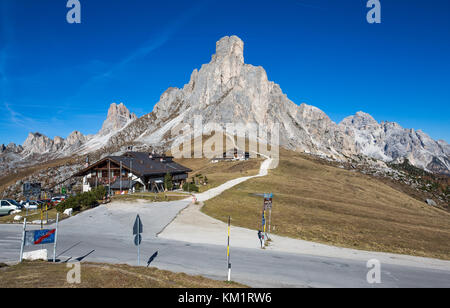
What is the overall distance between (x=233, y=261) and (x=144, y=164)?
45.3 meters

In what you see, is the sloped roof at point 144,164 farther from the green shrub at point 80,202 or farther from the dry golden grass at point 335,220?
the dry golden grass at point 335,220

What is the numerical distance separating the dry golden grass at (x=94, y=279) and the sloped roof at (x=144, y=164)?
41.0 meters

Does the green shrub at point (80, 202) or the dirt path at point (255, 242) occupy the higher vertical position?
the green shrub at point (80, 202)

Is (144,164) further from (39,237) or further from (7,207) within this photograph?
(39,237)

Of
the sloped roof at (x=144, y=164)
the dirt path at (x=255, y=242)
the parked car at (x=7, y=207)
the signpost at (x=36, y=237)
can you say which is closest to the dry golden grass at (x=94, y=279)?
the signpost at (x=36, y=237)

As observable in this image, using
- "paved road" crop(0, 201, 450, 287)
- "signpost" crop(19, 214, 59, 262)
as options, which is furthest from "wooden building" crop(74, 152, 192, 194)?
"signpost" crop(19, 214, 59, 262)

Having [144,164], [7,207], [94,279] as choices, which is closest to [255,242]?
[94,279]

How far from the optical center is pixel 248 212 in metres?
36.1

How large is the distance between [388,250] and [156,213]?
25.9 m

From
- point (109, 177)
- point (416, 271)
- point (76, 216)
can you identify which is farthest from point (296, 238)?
point (109, 177)

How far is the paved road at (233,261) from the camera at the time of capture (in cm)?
1519

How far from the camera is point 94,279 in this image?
35.4 feet

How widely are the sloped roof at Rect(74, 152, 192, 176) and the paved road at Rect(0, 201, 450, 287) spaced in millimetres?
28512
